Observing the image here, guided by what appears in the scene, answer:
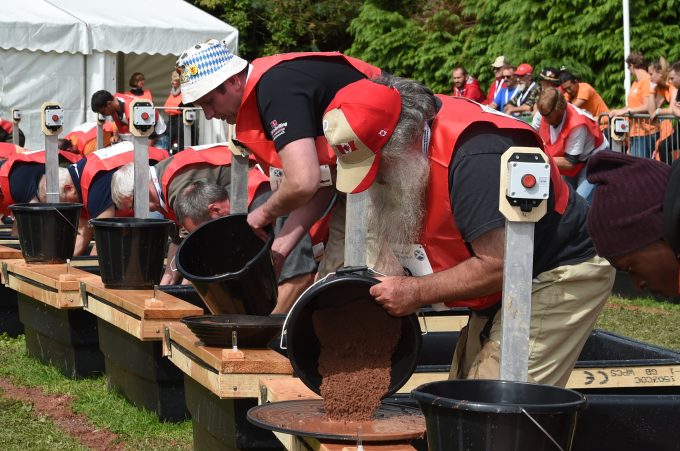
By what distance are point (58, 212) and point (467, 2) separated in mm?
14910

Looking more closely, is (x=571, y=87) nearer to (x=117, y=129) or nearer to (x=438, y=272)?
(x=117, y=129)

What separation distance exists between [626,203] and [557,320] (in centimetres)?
108

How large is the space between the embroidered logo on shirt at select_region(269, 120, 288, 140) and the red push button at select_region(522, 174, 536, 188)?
150 centimetres

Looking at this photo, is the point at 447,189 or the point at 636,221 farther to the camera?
the point at 447,189

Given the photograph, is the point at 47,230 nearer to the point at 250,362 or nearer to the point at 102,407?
the point at 102,407

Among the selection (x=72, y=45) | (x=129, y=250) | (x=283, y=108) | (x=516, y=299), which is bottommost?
(x=129, y=250)

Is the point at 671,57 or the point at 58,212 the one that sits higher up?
the point at 671,57

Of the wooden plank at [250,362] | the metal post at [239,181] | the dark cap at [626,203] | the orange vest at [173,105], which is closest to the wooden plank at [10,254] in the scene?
the metal post at [239,181]

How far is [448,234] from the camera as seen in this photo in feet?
10.8

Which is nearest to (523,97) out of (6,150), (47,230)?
(6,150)

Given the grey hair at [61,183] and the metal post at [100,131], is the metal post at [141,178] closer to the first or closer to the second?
the grey hair at [61,183]

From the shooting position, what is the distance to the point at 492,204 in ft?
9.95

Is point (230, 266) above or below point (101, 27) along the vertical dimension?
below

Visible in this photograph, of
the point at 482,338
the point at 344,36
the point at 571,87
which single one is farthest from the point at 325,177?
→ the point at 344,36
